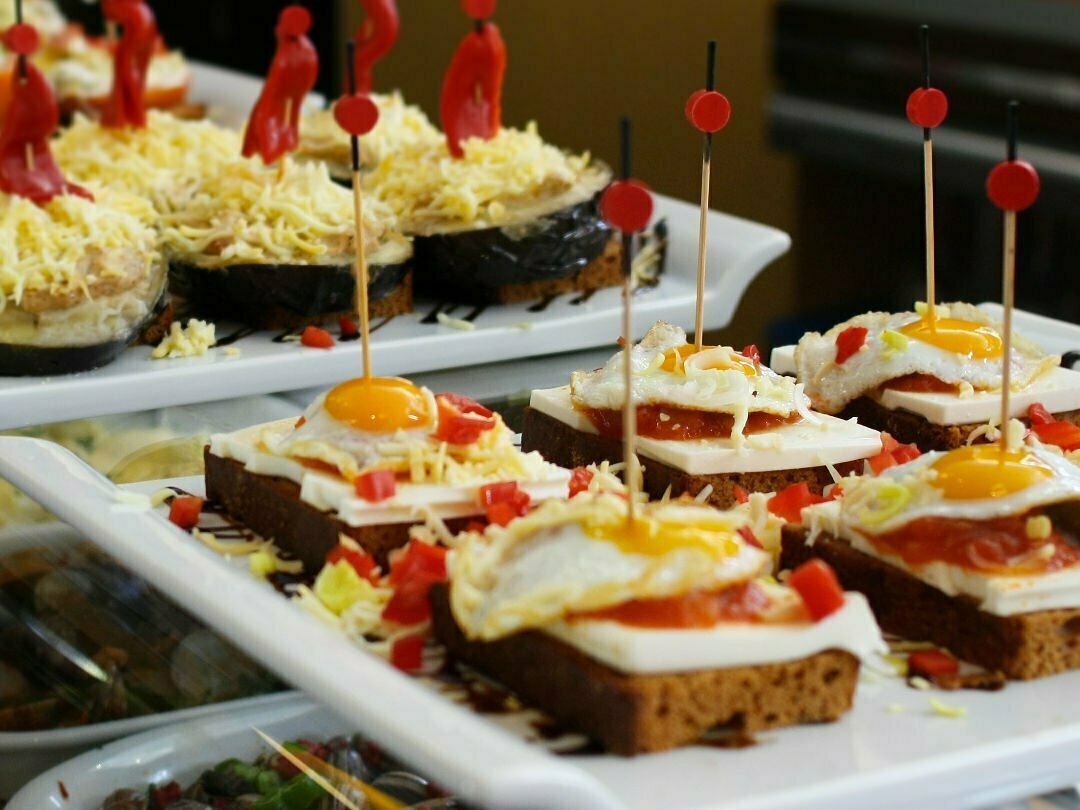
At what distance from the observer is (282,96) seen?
4.40m

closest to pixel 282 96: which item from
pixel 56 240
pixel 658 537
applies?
pixel 56 240

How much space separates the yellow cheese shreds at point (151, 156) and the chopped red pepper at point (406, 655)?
2476mm

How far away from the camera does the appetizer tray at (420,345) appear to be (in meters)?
3.51

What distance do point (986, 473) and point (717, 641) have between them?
55 cm

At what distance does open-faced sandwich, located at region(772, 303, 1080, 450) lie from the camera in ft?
9.52

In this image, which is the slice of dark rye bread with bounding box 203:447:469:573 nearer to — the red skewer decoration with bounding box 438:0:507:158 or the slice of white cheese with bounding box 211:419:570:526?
the slice of white cheese with bounding box 211:419:570:526

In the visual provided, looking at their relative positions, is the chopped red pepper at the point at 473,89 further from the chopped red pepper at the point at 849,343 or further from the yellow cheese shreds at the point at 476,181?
the chopped red pepper at the point at 849,343

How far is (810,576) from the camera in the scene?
2016mm

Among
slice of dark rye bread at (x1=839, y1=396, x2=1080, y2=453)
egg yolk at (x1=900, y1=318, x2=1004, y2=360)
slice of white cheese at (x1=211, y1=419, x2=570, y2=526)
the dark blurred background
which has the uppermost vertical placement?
egg yolk at (x1=900, y1=318, x2=1004, y2=360)

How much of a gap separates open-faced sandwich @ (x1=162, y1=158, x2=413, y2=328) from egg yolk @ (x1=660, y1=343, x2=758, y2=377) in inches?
52.3

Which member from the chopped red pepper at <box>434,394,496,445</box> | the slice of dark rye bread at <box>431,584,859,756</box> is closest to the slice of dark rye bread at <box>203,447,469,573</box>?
the chopped red pepper at <box>434,394,496,445</box>

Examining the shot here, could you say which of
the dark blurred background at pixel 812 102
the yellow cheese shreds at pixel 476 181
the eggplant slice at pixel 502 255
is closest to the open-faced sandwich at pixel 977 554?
the eggplant slice at pixel 502 255

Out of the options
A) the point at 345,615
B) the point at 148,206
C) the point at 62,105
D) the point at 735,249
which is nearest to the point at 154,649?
the point at 345,615

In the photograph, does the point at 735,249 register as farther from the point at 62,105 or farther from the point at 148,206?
the point at 62,105
